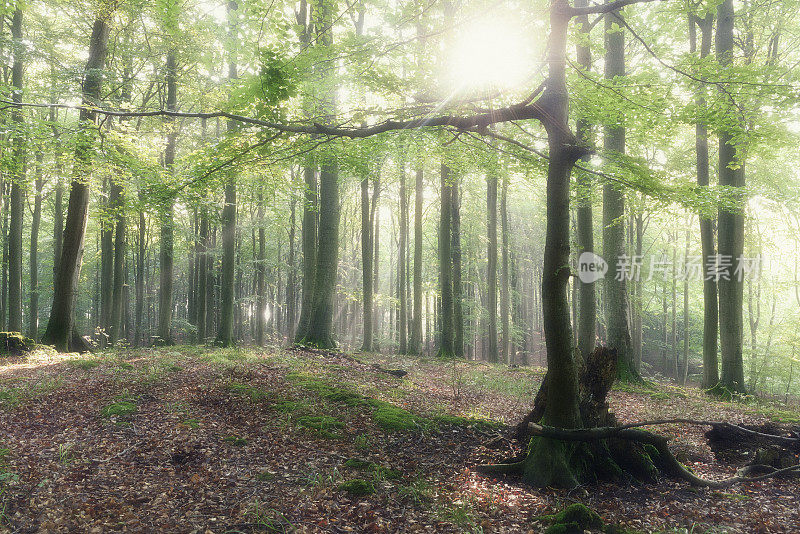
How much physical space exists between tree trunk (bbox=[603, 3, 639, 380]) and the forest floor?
291cm

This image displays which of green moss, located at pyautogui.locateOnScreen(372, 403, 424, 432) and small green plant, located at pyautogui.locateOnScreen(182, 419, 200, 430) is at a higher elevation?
small green plant, located at pyautogui.locateOnScreen(182, 419, 200, 430)

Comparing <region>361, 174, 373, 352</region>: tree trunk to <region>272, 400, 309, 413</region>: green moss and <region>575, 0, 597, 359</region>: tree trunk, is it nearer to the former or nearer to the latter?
<region>575, 0, 597, 359</region>: tree trunk

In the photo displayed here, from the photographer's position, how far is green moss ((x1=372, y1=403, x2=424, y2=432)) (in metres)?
6.44

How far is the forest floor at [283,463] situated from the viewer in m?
4.02

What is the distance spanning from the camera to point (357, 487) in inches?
181

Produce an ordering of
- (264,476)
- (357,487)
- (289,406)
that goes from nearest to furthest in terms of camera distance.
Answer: (357,487), (264,476), (289,406)

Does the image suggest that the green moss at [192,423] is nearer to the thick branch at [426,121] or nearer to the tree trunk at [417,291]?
the thick branch at [426,121]

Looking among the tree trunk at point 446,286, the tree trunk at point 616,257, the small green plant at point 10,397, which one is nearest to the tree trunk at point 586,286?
the tree trunk at point 616,257

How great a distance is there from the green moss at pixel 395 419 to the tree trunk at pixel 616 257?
Answer: 6901mm

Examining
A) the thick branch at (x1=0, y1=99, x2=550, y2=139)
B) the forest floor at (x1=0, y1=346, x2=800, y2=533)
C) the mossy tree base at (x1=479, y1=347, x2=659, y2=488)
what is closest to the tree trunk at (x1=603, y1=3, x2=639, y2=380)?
the forest floor at (x1=0, y1=346, x2=800, y2=533)

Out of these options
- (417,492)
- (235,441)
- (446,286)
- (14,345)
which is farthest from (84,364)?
(446,286)

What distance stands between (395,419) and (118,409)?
4.04m

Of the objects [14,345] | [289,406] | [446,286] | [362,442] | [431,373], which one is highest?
[446,286]

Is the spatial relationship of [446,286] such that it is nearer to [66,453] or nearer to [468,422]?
[468,422]
